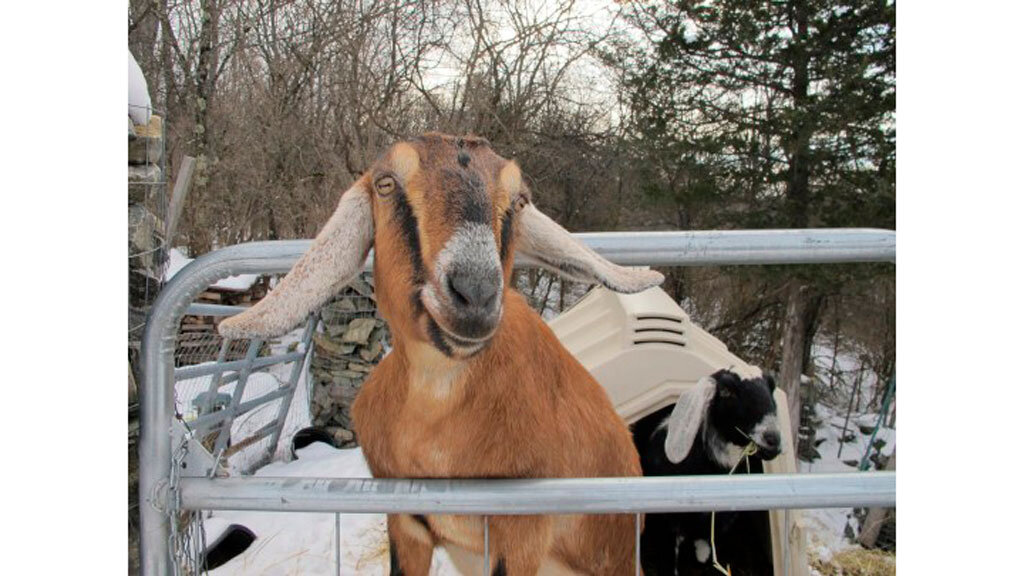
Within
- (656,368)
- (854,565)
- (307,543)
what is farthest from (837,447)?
(307,543)

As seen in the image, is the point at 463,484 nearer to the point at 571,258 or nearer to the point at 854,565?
the point at 571,258

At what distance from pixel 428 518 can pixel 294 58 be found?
1886mm

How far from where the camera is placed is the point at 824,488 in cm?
82

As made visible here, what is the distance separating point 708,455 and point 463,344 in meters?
0.89

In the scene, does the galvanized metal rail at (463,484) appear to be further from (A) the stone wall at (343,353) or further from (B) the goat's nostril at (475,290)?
(A) the stone wall at (343,353)

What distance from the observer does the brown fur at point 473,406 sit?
2.66 feet

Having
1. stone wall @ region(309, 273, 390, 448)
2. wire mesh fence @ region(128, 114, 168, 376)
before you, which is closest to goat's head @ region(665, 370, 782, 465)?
wire mesh fence @ region(128, 114, 168, 376)

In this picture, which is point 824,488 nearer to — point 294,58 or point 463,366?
point 463,366

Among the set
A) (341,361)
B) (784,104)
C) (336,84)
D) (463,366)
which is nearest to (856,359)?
(784,104)

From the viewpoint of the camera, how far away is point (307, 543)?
188 cm

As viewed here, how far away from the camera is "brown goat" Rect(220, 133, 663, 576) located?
76 centimetres

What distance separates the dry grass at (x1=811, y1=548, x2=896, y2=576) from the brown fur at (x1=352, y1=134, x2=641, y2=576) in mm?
1966

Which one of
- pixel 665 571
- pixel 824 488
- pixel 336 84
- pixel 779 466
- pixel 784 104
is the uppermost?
pixel 784 104

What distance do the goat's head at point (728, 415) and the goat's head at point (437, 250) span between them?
52cm
